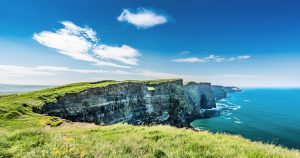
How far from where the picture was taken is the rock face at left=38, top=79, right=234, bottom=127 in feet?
196

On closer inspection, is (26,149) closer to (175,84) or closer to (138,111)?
(138,111)

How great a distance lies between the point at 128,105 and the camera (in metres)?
87.8

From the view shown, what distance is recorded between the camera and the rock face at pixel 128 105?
59.9 metres

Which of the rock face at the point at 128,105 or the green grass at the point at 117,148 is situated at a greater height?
the green grass at the point at 117,148

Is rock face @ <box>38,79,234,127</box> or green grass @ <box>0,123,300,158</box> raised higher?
green grass @ <box>0,123,300,158</box>

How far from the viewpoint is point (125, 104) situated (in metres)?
85.9

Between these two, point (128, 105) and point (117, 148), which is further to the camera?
point (128, 105)

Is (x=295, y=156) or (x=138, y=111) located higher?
(x=295, y=156)

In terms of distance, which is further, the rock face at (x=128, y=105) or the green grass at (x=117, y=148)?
the rock face at (x=128, y=105)

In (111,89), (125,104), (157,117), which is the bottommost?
(157,117)

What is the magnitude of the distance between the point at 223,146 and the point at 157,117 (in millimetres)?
90343

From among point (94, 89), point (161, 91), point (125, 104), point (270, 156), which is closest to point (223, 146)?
point (270, 156)

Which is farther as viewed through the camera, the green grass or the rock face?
the rock face

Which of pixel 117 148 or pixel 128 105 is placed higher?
pixel 117 148
